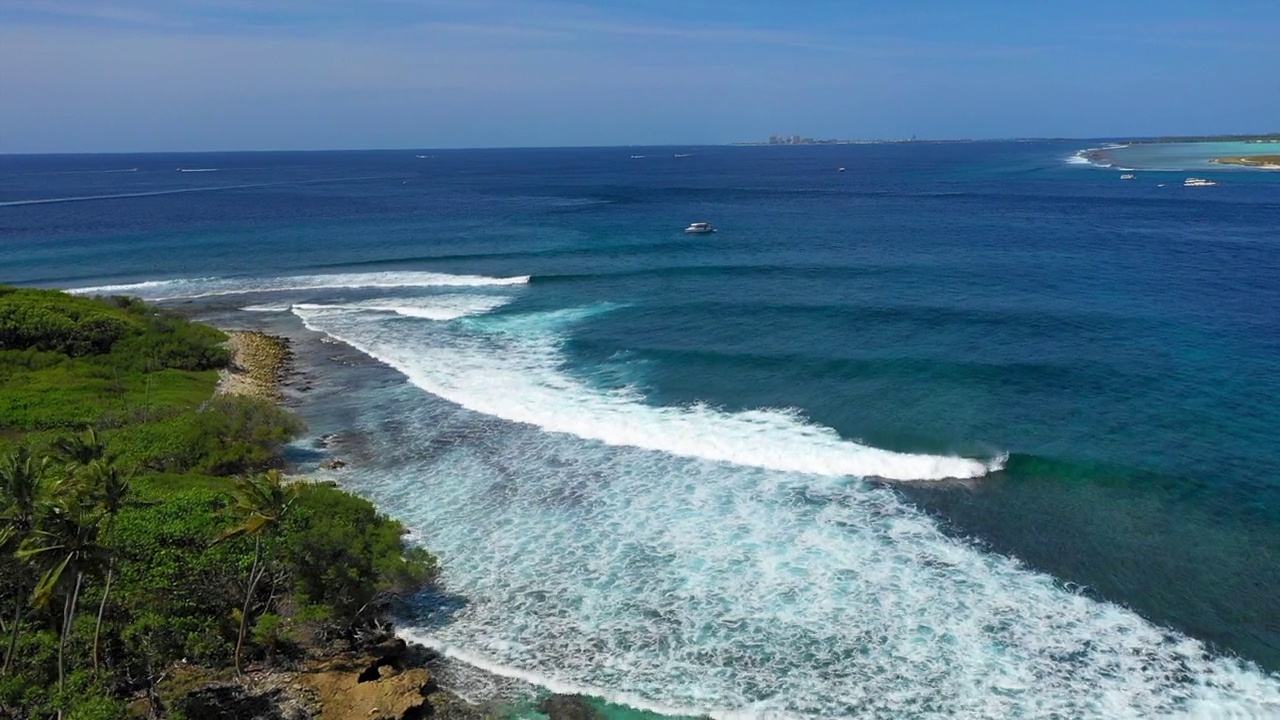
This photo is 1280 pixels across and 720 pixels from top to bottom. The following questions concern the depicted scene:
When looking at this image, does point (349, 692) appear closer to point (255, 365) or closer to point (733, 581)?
point (733, 581)

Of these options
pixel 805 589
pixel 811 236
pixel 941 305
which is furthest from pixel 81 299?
pixel 811 236

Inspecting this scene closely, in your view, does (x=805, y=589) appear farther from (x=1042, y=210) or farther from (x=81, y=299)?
(x=1042, y=210)

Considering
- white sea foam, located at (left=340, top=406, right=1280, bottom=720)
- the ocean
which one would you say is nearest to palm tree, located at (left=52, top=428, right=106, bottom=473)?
the ocean

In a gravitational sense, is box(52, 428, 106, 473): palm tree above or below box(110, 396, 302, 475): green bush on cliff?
above

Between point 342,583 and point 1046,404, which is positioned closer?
point 342,583

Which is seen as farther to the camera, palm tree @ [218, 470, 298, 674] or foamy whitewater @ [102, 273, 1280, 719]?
foamy whitewater @ [102, 273, 1280, 719]

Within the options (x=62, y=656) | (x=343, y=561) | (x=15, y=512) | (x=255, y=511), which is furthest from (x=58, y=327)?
(x=62, y=656)

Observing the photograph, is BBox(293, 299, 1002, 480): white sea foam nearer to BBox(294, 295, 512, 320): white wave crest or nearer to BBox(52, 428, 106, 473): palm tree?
BBox(294, 295, 512, 320): white wave crest
